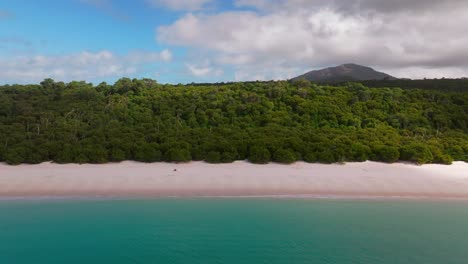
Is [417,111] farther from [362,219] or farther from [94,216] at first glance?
[94,216]

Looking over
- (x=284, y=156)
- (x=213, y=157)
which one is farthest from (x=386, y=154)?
(x=213, y=157)

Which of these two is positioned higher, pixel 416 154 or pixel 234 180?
pixel 416 154

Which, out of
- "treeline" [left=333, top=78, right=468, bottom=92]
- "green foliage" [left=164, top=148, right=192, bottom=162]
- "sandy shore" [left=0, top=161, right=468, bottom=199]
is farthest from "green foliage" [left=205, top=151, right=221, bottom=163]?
"treeline" [left=333, top=78, right=468, bottom=92]

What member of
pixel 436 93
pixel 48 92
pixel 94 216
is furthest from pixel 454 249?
pixel 48 92

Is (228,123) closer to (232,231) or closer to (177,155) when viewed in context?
(177,155)

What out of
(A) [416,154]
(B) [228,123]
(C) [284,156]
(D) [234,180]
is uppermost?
(B) [228,123]

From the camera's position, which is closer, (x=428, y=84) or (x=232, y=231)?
(x=232, y=231)

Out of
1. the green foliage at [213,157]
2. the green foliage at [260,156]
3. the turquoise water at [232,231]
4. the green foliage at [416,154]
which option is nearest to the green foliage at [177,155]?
the green foliage at [213,157]

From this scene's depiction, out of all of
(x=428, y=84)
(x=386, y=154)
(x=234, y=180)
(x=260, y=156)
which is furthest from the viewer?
(x=428, y=84)
